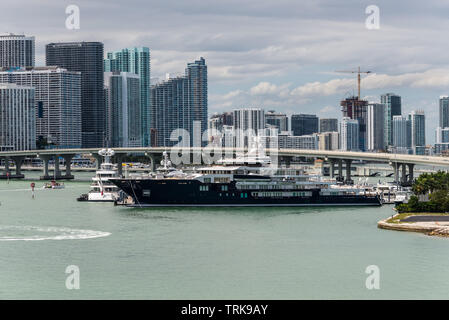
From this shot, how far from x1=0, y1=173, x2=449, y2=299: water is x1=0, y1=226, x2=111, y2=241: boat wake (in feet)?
0.22

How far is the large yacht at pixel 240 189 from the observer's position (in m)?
67.8

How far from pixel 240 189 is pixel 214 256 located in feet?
93.6

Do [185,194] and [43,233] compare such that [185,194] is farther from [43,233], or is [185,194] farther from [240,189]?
[43,233]

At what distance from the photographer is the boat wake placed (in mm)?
46500

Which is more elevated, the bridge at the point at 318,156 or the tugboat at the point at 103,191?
the bridge at the point at 318,156

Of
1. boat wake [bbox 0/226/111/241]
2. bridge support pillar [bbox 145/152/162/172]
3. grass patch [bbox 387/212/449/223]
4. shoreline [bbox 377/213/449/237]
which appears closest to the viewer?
boat wake [bbox 0/226/111/241]

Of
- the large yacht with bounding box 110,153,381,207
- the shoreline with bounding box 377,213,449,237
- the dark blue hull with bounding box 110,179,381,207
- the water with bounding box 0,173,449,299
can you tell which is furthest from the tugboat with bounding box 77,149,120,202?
the shoreline with bounding box 377,213,449,237

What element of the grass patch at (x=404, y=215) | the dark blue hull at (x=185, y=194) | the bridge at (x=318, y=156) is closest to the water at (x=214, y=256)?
the grass patch at (x=404, y=215)

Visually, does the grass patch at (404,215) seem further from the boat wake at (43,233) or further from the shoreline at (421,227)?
the boat wake at (43,233)

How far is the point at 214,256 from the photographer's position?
40406mm

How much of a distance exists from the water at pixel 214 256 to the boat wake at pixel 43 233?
0.22 ft

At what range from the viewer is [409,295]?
32062mm

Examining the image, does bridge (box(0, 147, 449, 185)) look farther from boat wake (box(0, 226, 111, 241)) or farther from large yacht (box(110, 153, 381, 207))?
boat wake (box(0, 226, 111, 241))

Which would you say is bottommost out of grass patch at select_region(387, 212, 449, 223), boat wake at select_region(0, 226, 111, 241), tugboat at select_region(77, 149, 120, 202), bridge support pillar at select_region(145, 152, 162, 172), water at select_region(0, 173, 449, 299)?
water at select_region(0, 173, 449, 299)
